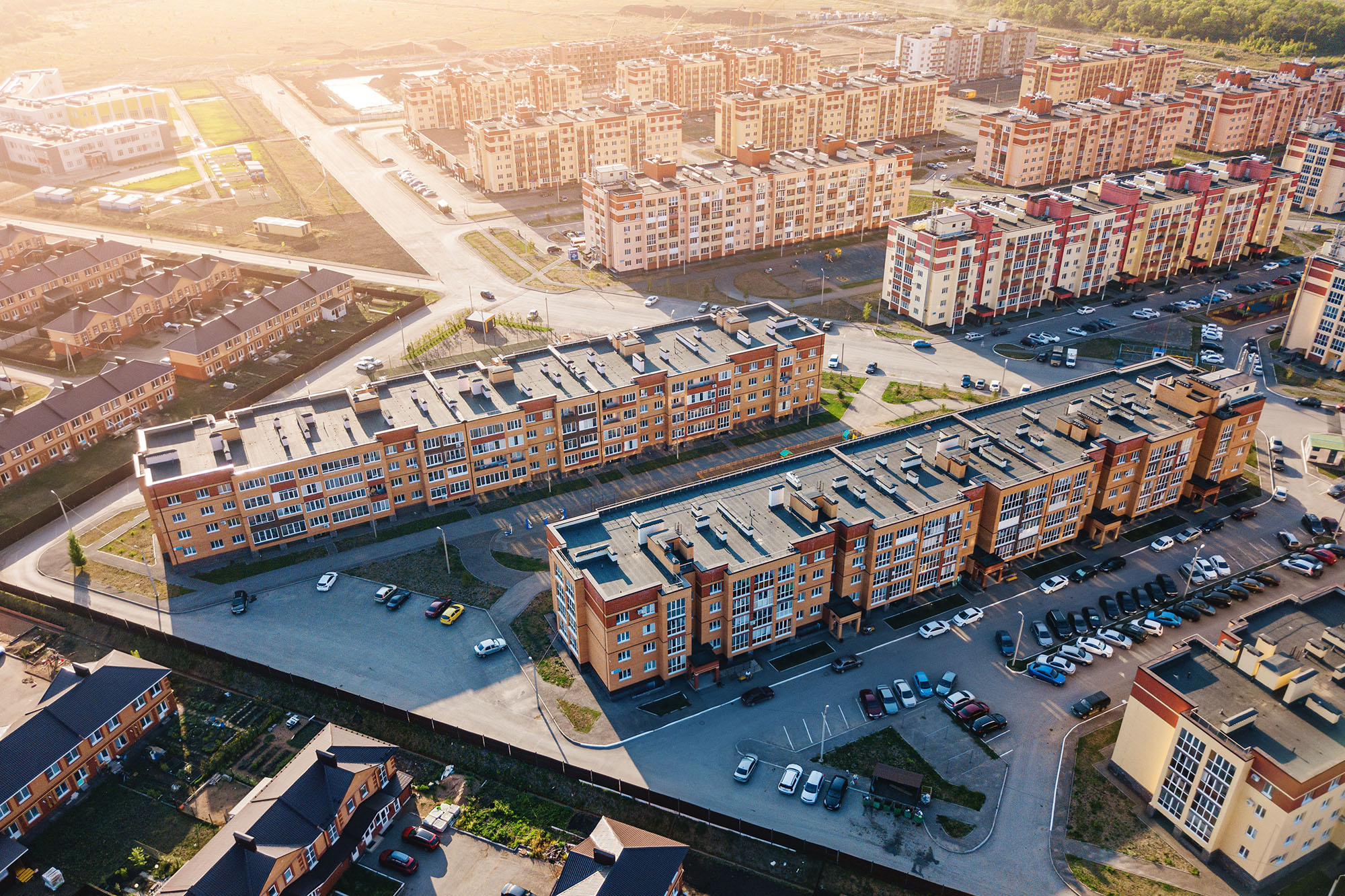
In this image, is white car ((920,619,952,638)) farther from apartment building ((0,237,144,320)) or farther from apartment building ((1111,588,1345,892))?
apartment building ((0,237,144,320))

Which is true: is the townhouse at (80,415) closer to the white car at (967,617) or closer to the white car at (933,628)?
the white car at (933,628)

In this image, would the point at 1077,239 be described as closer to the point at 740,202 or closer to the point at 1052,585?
the point at 740,202

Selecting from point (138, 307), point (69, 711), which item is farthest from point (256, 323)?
point (69, 711)

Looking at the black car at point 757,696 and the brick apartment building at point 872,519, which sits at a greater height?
the brick apartment building at point 872,519

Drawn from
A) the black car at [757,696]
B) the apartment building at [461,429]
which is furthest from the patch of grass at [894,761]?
the apartment building at [461,429]

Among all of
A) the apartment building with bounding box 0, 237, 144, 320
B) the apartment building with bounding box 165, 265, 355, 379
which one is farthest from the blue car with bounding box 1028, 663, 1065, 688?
the apartment building with bounding box 0, 237, 144, 320

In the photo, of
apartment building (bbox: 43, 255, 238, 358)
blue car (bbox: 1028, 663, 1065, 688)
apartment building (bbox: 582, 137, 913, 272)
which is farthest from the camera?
apartment building (bbox: 582, 137, 913, 272)
